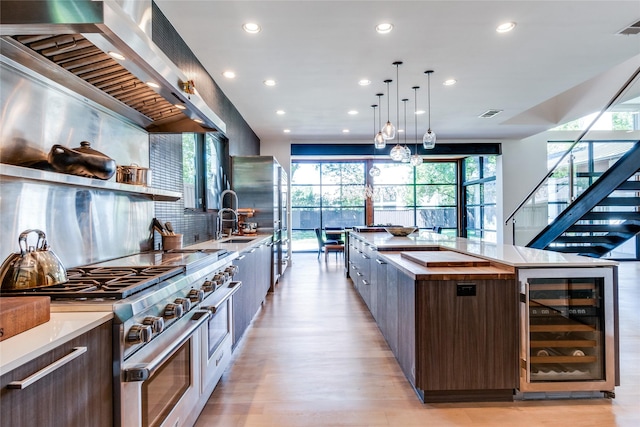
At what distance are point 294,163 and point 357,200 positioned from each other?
7.40 feet

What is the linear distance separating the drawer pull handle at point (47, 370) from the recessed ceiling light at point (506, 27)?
3725 millimetres

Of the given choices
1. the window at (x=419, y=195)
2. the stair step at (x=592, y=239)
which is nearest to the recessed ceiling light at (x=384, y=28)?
the stair step at (x=592, y=239)

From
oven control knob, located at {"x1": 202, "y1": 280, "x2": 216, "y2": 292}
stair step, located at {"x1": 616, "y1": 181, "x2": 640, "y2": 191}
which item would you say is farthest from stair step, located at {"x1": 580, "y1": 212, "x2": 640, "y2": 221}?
oven control knob, located at {"x1": 202, "y1": 280, "x2": 216, "y2": 292}

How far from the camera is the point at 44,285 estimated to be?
1.23m

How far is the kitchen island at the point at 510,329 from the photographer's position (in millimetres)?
2057

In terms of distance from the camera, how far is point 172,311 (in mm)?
1439

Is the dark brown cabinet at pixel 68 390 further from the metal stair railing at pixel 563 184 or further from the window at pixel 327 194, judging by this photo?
the window at pixel 327 194

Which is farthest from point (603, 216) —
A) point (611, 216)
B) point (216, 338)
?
point (216, 338)

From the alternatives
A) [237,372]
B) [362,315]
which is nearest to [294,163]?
[362,315]

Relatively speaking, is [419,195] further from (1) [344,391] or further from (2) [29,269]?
(2) [29,269]

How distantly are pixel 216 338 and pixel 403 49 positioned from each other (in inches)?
126

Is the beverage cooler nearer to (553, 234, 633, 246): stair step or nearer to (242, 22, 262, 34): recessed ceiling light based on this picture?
(242, 22, 262, 34): recessed ceiling light

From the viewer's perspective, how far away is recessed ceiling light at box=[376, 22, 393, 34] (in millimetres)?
2979

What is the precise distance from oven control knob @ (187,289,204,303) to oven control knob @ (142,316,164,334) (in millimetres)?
400
